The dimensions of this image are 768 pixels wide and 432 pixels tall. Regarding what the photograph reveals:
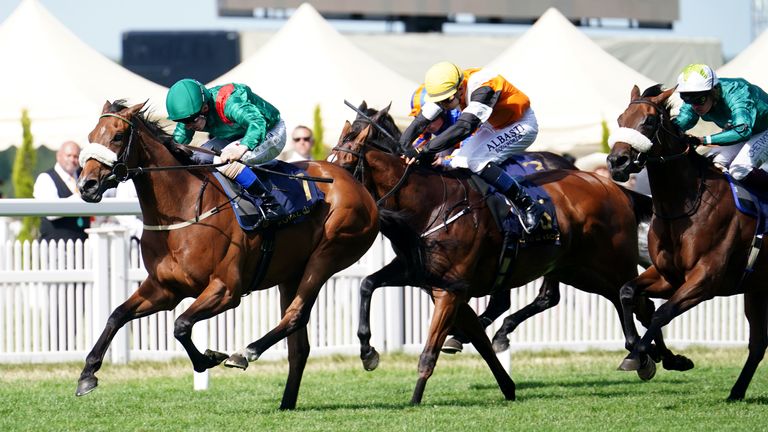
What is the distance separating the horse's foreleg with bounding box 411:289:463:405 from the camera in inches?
312

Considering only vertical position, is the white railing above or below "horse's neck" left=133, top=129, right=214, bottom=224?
below

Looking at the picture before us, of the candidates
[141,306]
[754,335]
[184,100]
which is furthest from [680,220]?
[141,306]

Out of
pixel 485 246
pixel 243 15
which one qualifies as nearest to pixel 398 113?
pixel 485 246

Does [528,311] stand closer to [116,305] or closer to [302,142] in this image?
[116,305]

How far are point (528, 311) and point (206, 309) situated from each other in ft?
10.1

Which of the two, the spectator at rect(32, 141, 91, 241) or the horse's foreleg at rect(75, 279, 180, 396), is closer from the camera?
the horse's foreleg at rect(75, 279, 180, 396)

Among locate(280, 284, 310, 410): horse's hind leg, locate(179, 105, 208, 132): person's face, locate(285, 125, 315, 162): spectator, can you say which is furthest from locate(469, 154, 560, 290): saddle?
locate(285, 125, 315, 162): spectator

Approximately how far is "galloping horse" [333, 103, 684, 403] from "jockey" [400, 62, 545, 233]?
0.16 meters

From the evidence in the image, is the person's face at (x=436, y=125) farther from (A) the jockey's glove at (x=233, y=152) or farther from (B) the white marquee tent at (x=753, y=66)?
(B) the white marquee tent at (x=753, y=66)

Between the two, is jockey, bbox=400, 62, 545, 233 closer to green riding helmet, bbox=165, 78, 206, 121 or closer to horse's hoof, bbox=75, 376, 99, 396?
green riding helmet, bbox=165, 78, 206, 121

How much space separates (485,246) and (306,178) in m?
1.25

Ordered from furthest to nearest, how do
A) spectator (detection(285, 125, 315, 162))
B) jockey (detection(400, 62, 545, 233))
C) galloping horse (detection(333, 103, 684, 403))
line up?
spectator (detection(285, 125, 315, 162)) < jockey (detection(400, 62, 545, 233)) < galloping horse (detection(333, 103, 684, 403))

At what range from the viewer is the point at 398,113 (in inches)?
626

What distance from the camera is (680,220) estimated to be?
7.73 m
